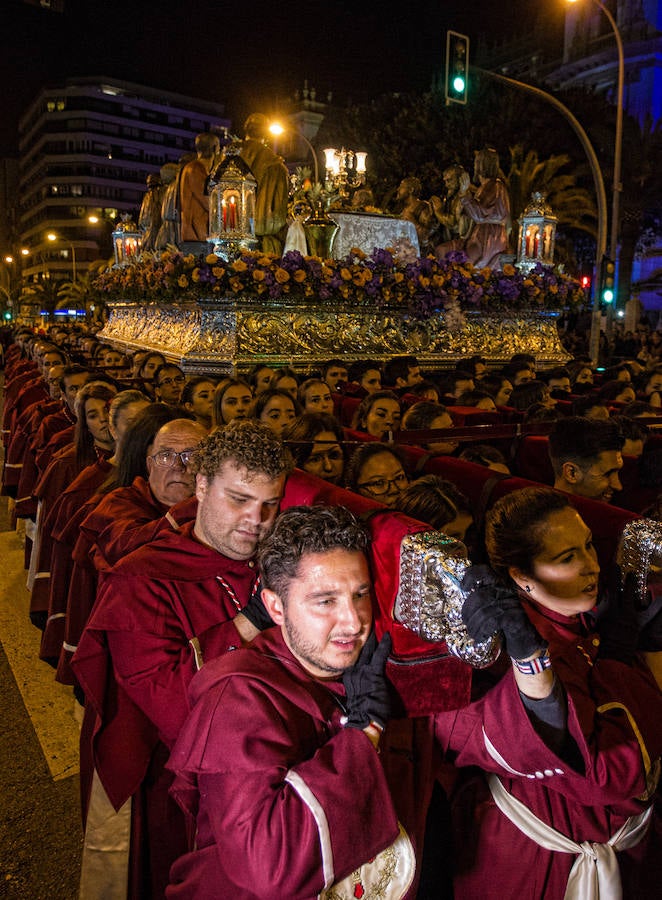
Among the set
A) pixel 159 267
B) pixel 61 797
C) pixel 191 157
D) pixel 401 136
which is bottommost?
pixel 61 797

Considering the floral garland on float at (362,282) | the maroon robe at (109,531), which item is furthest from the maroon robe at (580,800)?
the floral garland on float at (362,282)

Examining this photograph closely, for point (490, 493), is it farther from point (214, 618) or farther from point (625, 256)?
point (625, 256)

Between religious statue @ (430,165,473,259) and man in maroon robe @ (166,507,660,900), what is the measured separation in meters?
12.4

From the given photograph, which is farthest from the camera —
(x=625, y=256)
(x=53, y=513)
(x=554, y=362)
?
(x=625, y=256)

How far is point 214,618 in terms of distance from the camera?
92.2 inches

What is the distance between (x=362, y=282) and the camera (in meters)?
9.91

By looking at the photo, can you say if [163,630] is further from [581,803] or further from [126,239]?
[126,239]

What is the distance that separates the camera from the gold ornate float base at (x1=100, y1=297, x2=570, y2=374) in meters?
9.51

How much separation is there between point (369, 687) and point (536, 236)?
1294cm

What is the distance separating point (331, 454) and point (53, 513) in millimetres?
1746

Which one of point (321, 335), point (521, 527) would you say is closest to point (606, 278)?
point (321, 335)

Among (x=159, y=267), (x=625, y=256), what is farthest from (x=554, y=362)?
(x=625, y=256)

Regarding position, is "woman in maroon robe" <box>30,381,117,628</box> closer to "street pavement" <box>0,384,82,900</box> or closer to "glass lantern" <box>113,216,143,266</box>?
"street pavement" <box>0,384,82,900</box>

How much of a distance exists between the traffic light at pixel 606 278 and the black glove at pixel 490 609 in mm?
14490
